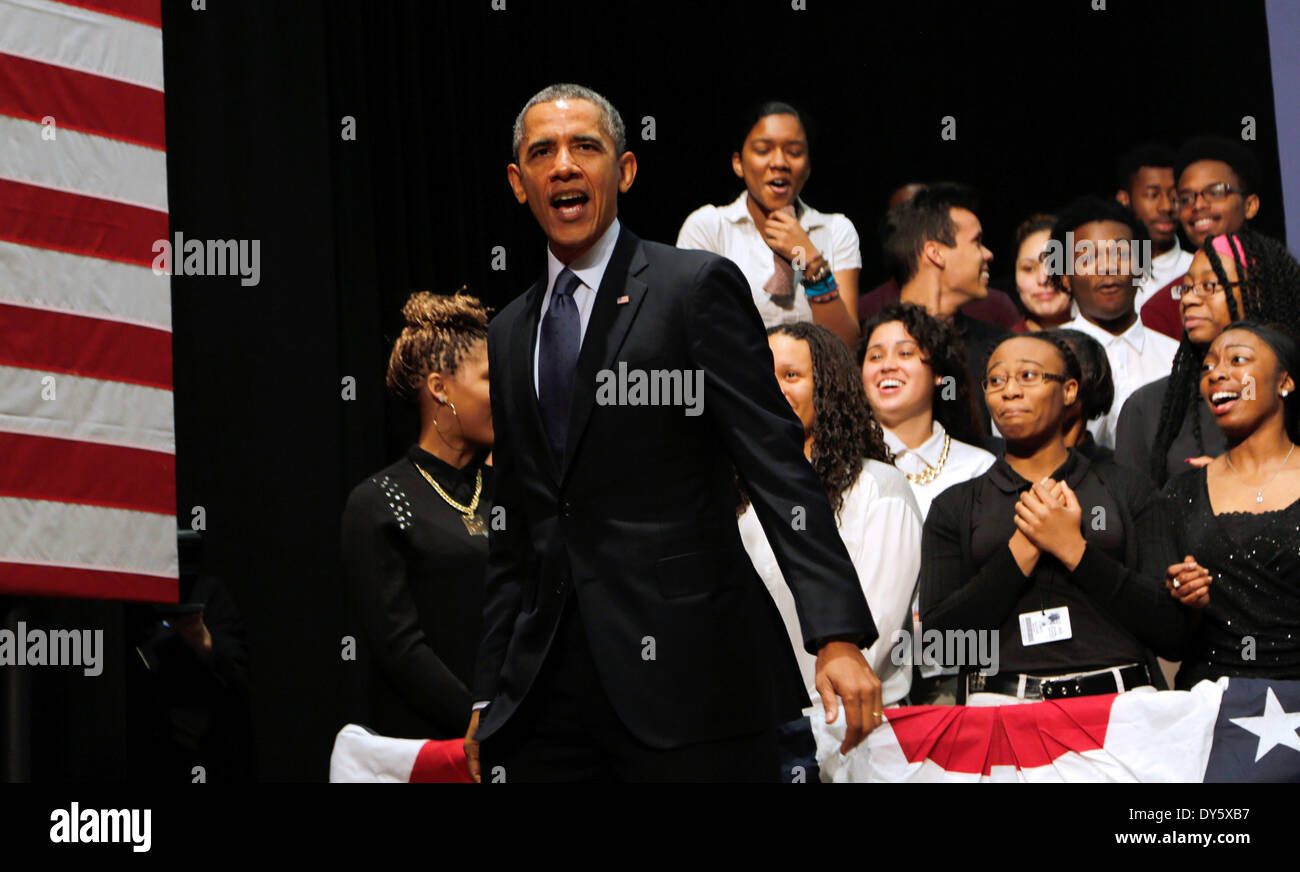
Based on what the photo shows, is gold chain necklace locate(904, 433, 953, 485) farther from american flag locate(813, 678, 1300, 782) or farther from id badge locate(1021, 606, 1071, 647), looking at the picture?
american flag locate(813, 678, 1300, 782)

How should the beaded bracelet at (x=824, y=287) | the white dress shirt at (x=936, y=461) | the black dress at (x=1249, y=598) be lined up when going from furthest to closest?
the beaded bracelet at (x=824, y=287) → the white dress shirt at (x=936, y=461) → the black dress at (x=1249, y=598)

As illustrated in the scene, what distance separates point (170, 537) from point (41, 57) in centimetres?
131

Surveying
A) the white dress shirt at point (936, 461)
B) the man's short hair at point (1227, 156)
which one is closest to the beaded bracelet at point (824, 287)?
the white dress shirt at point (936, 461)

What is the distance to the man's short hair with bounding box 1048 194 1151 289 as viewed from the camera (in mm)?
4984

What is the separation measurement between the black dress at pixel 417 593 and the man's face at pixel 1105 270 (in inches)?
90.3

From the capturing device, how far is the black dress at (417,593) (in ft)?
12.4

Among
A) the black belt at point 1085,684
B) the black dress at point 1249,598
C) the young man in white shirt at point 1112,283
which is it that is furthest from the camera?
the young man in white shirt at point 1112,283

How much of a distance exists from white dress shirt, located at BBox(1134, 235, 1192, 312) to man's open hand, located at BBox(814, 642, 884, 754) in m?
3.36

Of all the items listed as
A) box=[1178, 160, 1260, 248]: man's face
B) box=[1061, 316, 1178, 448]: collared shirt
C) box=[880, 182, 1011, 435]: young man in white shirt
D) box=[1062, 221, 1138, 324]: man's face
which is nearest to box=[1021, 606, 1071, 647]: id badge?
box=[1061, 316, 1178, 448]: collared shirt

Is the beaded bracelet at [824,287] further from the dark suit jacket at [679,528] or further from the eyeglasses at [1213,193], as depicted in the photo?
the dark suit jacket at [679,528]

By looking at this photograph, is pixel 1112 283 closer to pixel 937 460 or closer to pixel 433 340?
pixel 937 460

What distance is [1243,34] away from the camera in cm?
578

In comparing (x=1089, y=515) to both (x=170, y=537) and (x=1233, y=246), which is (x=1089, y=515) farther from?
(x=170, y=537)
